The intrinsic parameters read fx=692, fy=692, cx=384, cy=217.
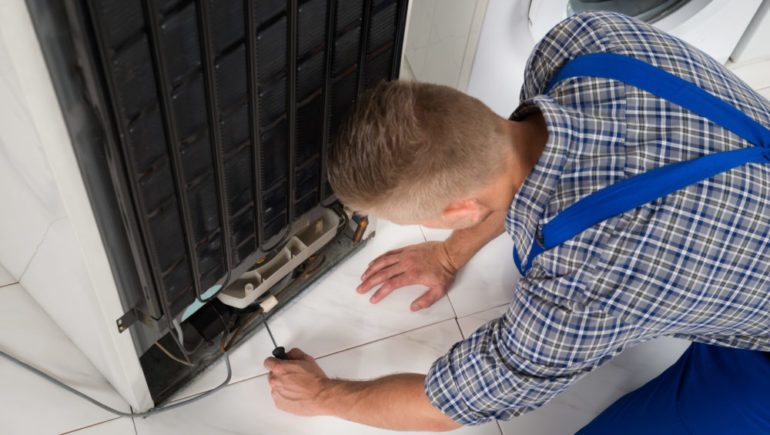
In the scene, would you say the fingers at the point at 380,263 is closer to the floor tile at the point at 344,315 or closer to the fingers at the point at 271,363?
the floor tile at the point at 344,315

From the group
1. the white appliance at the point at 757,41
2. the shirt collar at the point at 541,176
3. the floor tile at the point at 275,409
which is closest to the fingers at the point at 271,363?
the floor tile at the point at 275,409

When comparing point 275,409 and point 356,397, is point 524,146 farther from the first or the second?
point 275,409

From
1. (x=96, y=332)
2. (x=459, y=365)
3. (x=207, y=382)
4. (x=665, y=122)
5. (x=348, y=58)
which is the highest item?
(x=348, y=58)

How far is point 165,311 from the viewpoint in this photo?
97 centimetres

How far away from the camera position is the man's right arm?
55.9 inches

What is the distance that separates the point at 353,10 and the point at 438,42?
626 millimetres

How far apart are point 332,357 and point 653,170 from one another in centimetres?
75

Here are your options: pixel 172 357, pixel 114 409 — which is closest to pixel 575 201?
pixel 172 357

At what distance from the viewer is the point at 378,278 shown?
4.69 ft

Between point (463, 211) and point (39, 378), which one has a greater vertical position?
point (463, 211)

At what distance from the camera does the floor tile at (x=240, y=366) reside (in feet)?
4.20

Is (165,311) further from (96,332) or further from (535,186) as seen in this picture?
→ (535,186)

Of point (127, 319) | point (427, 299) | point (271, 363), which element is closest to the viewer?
point (127, 319)

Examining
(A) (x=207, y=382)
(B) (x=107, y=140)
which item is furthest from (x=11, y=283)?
(B) (x=107, y=140)
